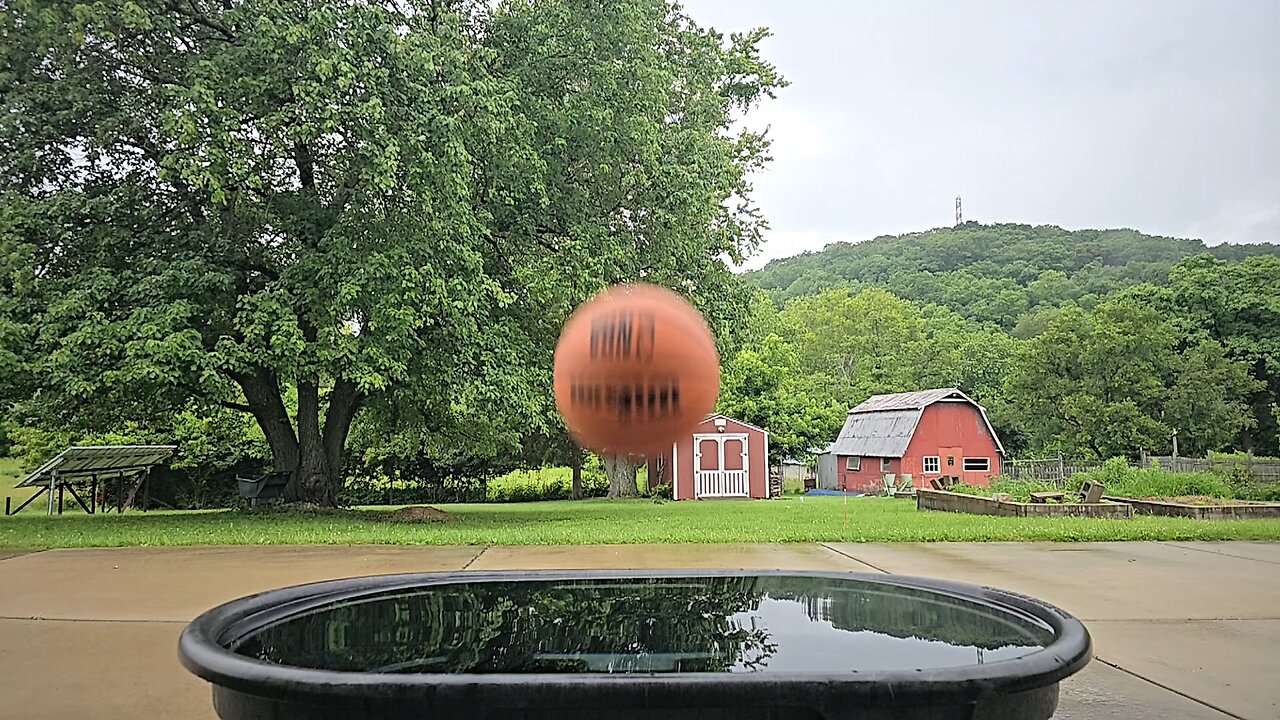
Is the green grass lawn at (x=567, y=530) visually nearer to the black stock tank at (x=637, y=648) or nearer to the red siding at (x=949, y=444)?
the black stock tank at (x=637, y=648)

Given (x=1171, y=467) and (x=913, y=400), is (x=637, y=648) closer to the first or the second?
(x=1171, y=467)

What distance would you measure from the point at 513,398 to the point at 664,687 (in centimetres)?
1160

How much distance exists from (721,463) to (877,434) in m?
12.5

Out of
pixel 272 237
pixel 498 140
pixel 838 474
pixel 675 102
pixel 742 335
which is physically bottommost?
pixel 838 474

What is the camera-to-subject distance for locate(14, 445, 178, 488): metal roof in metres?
19.4

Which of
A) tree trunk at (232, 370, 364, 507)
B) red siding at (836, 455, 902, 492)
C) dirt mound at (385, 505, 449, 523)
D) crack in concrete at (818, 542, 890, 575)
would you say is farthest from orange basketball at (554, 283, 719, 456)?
red siding at (836, 455, 902, 492)

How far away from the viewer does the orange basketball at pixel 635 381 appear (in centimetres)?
343

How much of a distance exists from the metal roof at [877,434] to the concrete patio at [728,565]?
82.8 ft

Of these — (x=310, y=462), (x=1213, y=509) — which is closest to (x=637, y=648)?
(x=310, y=462)

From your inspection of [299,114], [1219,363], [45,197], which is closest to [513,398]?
[299,114]

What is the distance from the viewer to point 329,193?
1563 cm

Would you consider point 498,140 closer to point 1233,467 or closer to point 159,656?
point 159,656

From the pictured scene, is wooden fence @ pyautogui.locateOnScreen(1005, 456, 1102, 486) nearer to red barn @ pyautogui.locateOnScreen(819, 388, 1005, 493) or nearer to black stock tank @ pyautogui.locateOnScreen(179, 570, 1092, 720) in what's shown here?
red barn @ pyautogui.locateOnScreen(819, 388, 1005, 493)

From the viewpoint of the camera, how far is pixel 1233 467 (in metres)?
22.3
